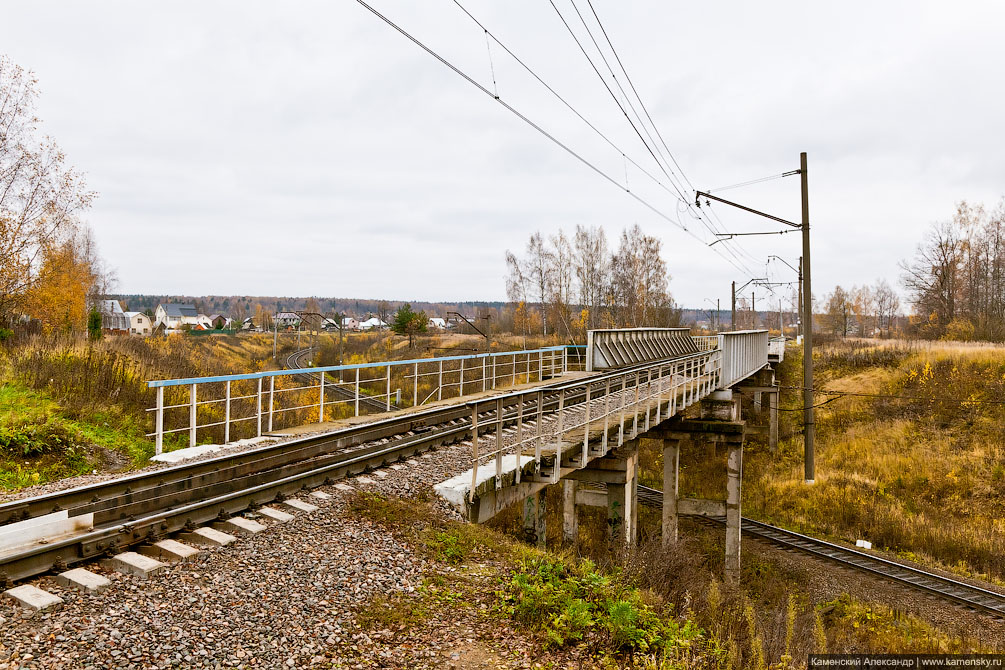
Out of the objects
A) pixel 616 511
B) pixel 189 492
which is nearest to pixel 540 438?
pixel 189 492

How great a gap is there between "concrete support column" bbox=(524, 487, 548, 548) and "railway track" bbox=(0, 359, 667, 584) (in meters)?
2.75

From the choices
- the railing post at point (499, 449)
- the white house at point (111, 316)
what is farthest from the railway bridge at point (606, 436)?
the white house at point (111, 316)

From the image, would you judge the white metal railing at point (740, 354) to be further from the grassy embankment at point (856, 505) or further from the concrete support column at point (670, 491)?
the grassy embankment at point (856, 505)

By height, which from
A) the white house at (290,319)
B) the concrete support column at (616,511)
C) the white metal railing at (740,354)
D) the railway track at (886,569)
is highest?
the white house at (290,319)

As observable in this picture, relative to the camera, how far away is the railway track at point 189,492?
4.87 meters

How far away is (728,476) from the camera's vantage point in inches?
640

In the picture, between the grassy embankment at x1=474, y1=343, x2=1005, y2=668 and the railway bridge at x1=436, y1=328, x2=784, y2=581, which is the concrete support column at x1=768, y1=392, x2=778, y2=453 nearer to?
the grassy embankment at x1=474, y1=343, x2=1005, y2=668

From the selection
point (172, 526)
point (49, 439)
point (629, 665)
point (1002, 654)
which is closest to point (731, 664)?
point (629, 665)

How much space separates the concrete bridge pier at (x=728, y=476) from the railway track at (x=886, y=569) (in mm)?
467

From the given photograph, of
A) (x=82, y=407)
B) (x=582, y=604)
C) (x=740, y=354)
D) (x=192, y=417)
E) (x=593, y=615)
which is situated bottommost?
(x=593, y=615)

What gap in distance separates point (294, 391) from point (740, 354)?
19817 millimetres

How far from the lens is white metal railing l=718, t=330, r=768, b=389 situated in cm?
1744

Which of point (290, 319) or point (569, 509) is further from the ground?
point (290, 319)

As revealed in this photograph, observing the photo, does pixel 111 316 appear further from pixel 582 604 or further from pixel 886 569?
pixel 582 604
